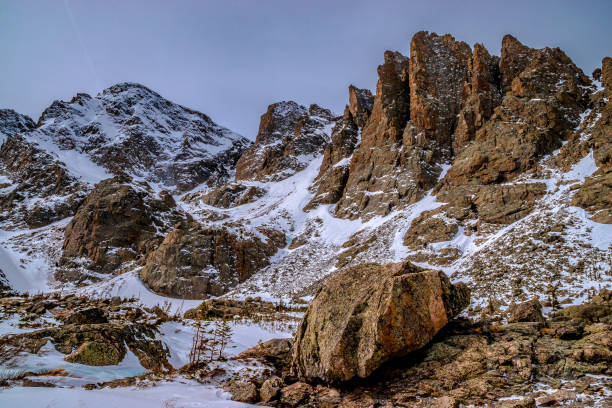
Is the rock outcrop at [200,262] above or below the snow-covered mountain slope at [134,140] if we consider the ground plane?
below

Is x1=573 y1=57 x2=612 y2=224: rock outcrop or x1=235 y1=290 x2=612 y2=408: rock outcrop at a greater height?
x1=573 y1=57 x2=612 y2=224: rock outcrop

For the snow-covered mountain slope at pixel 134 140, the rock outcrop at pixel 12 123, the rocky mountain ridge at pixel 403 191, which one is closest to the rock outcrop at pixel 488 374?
the rocky mountain ridge at pixel 403 191

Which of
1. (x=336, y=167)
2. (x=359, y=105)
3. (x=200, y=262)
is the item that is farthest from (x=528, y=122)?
(x=200, y=262)

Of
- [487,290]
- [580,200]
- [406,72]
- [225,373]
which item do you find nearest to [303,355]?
[225,373]

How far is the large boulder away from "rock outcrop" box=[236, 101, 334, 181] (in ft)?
A: 269

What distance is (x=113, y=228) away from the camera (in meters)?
54.2

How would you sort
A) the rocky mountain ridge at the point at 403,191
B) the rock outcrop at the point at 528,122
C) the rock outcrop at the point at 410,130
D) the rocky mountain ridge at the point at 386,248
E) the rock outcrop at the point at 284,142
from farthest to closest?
the rock outcrop at the point at 284,142
the rock outcrop at the point at 410,130
the rock outcrop at the point at 528,122
the rocky mountain ridge at the point at 403,191
the rocky mountain ridge at the point at 386,248

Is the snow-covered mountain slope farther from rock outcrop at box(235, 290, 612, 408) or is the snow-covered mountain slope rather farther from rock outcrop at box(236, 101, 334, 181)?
rock outcrop at box(235, 290, 612, 408)

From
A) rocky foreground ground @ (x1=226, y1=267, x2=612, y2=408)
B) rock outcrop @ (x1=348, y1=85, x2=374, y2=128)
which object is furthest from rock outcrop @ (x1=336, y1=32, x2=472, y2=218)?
rocky foreground ground @ (x1=226, y1=267, x2=612, y2=408)

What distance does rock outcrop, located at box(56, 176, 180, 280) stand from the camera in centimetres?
5159

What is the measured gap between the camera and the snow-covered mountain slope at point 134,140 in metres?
112

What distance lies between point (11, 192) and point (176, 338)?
106 m

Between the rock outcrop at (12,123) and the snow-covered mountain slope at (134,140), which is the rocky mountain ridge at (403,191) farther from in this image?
the rock outcrop at (12,123)

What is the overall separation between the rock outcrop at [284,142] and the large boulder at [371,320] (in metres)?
82.0
